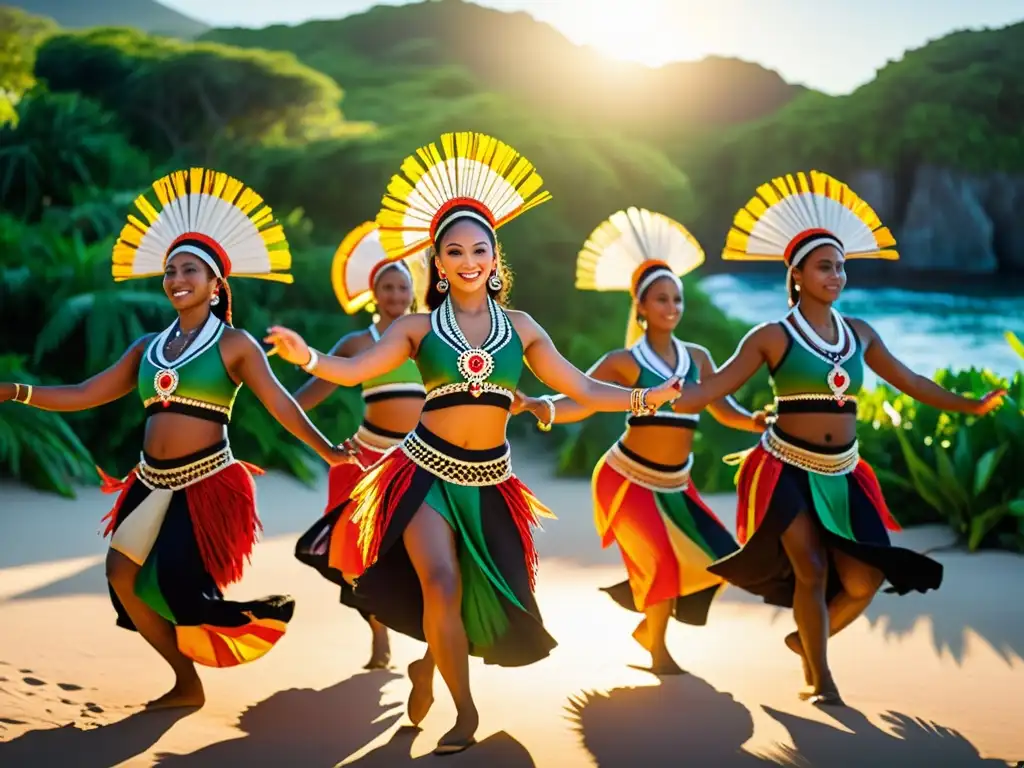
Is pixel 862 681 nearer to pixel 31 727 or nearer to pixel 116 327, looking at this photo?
pixel 31 727

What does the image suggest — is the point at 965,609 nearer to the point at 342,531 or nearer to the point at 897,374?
the point at 897,374

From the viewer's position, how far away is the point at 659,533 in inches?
193

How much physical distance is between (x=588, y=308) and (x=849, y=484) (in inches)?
337

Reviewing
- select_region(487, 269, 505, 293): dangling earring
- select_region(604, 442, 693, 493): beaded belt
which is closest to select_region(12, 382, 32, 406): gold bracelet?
select_region(487, 269, 505, 293): dangling earring

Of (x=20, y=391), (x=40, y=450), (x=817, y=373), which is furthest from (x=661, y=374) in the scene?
(x=40, y=450)

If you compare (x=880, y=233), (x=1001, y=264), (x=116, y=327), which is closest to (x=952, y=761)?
(x=880, y=233)

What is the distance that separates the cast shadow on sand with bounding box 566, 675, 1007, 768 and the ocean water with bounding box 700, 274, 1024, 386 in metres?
8.70

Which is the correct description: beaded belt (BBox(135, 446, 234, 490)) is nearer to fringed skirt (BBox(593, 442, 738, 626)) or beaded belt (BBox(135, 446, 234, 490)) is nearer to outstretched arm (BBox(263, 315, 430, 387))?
outstretched arm (BBox(263, 315, 430, 387))

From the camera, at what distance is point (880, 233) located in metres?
4.81

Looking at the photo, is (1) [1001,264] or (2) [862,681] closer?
(2) [862,681]

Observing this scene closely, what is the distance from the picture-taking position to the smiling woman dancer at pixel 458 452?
3.67 metres

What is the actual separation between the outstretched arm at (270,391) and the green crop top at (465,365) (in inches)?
18.8

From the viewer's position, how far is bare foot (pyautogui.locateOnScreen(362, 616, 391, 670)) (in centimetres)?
481

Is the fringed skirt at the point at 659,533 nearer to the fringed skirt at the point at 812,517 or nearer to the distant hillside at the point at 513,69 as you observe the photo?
the fringed skirt at the point at 812,517
